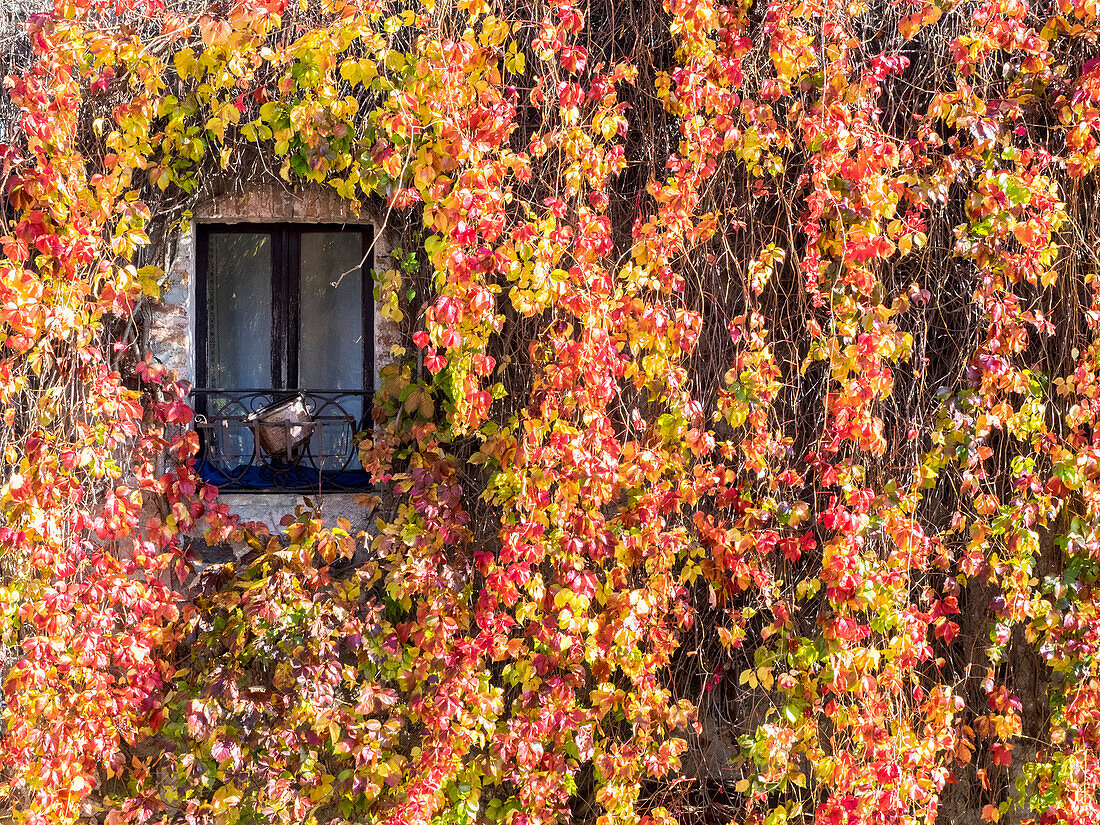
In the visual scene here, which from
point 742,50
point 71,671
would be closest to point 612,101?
point 742,50

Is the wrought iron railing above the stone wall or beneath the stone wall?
beneath

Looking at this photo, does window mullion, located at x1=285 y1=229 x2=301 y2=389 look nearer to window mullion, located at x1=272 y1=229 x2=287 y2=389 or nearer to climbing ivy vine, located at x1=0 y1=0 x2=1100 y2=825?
window mullion, located at x1=272 y1=229 x2=287 y2=389

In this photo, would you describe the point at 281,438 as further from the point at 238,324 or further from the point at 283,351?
the point at 238,324

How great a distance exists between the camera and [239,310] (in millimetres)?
3076

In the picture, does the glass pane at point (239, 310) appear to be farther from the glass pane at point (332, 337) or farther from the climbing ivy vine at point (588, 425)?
the climbing ivy vine at point (588, 425)

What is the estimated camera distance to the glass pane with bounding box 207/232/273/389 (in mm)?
3051

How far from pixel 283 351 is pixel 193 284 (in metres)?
0.36

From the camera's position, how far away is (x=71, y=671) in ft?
8.77

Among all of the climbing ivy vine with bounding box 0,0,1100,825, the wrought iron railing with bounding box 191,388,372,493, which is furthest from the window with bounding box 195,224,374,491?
the climbing ivy vine with bounding box 0,0,1100,825

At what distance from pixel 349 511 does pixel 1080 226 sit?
2571mm

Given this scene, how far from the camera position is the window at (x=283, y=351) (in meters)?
3.01

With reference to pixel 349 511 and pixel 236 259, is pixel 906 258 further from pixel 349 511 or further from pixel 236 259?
pixel 236 259

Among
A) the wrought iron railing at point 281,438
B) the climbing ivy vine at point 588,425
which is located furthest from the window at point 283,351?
the climbing ivy vine at point 588,425

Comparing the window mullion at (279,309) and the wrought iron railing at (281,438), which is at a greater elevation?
the window mullion at (279,309)
